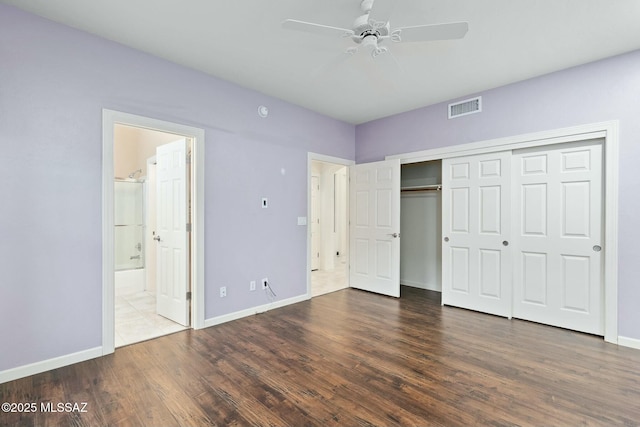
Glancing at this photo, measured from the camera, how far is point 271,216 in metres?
4.07

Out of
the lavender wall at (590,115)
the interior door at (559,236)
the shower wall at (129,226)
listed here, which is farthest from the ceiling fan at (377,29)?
the shower wall at (129,226)

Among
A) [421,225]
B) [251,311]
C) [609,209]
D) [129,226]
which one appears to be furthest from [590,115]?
[129,226]

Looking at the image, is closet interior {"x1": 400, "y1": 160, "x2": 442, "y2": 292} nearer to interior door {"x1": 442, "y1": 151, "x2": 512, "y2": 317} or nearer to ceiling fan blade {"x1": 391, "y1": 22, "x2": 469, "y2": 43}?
interior door {"x1": 442, "y1": 151, "x2": 512, "y2": 317}

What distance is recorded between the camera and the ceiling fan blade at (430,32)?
1.99 m

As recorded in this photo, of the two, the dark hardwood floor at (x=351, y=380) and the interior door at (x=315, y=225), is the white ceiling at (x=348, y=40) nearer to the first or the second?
the dark hardwood floor at (x=351, y=380)

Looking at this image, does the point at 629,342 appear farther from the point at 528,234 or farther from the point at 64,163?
the point at 64,163

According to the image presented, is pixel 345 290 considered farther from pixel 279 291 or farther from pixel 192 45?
pixel 192 45

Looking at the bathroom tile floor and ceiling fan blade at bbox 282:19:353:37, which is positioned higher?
ceiling fan blade at bbox 282:19:353:37

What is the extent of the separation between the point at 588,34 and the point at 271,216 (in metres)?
3.71

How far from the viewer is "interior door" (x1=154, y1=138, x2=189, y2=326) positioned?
3.40 m

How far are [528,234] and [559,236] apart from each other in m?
0.29

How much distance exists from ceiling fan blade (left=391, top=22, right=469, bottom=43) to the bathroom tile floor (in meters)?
3.53

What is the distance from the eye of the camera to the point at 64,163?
2.51 metres

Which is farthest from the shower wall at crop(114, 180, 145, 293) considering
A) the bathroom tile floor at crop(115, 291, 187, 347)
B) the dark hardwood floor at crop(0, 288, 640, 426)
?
the dark hardwood floor at crop(0, 288, 640, 426)
